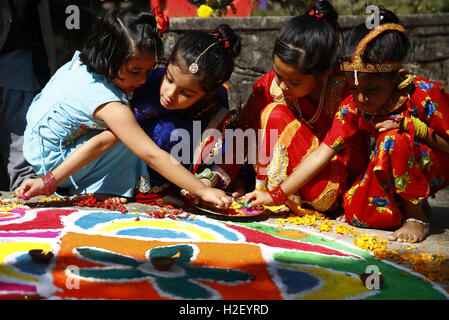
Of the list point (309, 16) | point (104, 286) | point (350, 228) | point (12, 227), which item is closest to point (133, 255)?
point (104, 286)

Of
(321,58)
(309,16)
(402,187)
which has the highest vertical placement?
(309,16)

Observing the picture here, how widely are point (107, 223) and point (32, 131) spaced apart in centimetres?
85

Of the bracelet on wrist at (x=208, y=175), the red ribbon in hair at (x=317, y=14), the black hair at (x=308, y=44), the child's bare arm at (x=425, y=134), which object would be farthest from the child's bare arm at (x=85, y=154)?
the child's bare arm at (x=425, y=134)

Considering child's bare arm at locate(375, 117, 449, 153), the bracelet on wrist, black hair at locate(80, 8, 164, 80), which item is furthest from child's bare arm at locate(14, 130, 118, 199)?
child's bare arm at locate(375, 117, 449, 153)

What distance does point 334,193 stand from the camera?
2998mm

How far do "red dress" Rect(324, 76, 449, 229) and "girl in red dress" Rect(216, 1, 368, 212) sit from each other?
20 cm

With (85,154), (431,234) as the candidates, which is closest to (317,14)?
(431,234)

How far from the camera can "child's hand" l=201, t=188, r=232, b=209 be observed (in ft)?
8.69

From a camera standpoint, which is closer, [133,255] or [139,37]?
[133,255]

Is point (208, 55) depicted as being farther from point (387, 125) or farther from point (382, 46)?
point (387, 125)

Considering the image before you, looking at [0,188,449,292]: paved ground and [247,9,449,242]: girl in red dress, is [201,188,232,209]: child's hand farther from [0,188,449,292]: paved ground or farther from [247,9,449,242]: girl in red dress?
[247,9,449,242]: girl in red dress

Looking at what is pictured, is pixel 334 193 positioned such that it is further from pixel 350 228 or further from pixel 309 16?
A: pixel 309 16

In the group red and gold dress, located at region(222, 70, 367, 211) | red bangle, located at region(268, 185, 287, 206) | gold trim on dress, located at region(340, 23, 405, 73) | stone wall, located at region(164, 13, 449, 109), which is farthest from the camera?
stone wall, located at region(164, 13, 449, 109)

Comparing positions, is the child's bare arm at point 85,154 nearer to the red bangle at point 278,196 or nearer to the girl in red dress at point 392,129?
the red bangle at point 278,196
